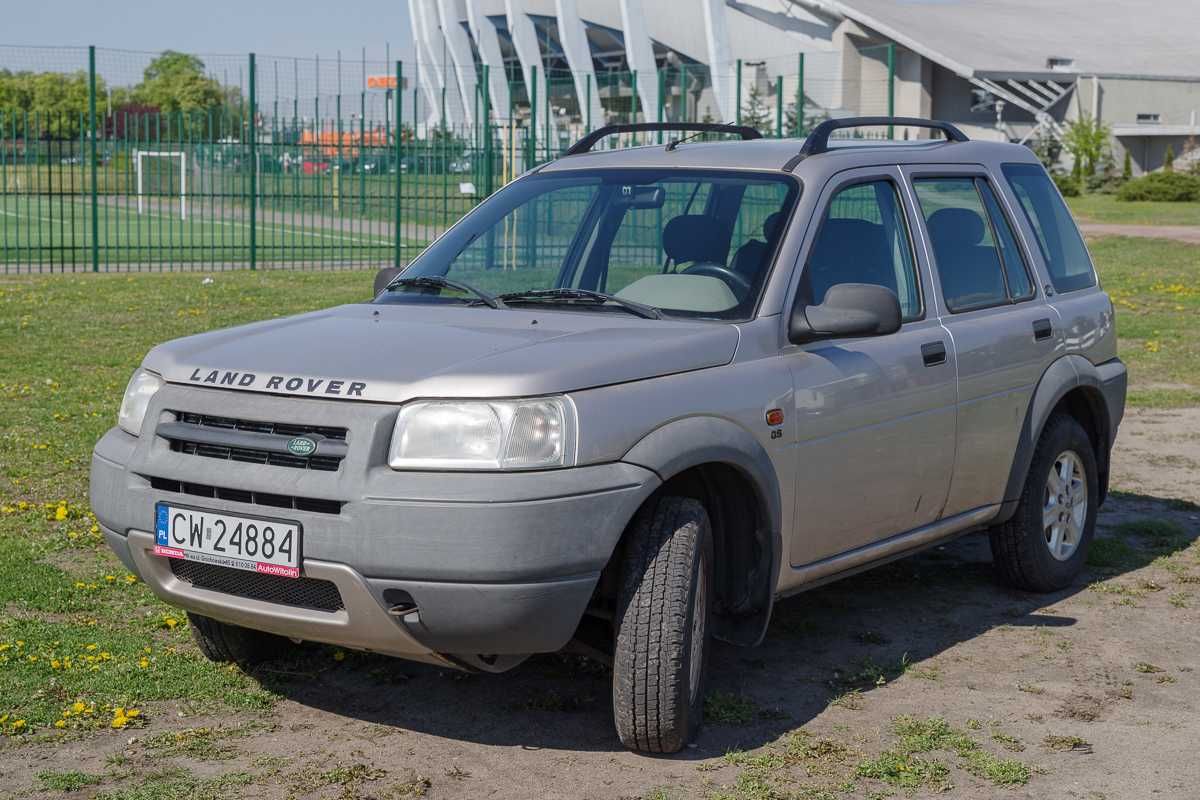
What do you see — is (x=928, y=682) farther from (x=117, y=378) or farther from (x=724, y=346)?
(x=117, y=378)

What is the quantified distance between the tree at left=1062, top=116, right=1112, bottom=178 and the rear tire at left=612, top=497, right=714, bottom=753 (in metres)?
56.1

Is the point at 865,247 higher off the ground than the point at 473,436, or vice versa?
the point at 865,247

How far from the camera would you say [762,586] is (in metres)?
5.00

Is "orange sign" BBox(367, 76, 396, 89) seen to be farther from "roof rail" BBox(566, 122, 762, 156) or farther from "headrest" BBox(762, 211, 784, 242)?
"headrest" BBox(762, 211, 784, 242)

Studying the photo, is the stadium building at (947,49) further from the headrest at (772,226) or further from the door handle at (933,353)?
the headrest at (772,226)

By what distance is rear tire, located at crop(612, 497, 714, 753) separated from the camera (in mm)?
4484

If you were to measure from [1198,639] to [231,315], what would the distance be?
41.2 ft

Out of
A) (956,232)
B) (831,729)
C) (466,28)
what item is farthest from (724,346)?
(466,28)

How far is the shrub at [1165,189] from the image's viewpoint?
1848 inches

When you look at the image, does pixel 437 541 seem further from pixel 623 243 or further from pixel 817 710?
pixel 623 243

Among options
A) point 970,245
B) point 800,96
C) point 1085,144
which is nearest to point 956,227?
point 970,245

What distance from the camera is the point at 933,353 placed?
571 cm

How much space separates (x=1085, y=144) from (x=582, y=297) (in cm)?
5767

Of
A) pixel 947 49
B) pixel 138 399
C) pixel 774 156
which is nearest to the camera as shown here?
pixel 138 399
